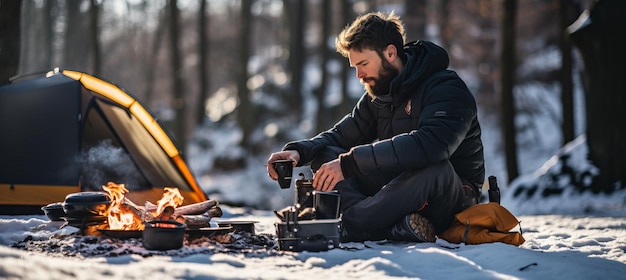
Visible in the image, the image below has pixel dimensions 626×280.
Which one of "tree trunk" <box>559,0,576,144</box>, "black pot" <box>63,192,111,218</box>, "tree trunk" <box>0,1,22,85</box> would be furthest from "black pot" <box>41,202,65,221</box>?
"tree trunk" <box>559,0,576,144</box>

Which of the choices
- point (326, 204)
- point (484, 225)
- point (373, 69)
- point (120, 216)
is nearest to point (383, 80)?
point (373, 69)

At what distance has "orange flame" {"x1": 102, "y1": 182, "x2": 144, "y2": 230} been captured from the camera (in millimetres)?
4352

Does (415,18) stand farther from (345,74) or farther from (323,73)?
(323,73)

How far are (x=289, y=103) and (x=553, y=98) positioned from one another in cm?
883

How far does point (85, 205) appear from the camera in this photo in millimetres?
4199

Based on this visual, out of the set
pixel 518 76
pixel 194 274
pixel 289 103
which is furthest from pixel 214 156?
pixel 194 274

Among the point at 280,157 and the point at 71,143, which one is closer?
the point at 280,157

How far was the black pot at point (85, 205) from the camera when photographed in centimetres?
420

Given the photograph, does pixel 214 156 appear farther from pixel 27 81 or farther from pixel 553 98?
pixel 27 81

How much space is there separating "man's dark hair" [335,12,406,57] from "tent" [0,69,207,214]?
2.92 metres

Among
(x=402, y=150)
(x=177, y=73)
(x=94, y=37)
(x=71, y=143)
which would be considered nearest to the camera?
(x=402, y=150)

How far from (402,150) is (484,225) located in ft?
2.64

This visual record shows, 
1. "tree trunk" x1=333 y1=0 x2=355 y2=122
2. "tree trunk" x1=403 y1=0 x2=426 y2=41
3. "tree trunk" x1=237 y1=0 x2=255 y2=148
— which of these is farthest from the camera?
"tree trunk" x1=403 y1=0 x2=426 y2=41

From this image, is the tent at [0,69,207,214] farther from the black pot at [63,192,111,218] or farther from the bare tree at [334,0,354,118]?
the bare tree at [334,0,354,118]
